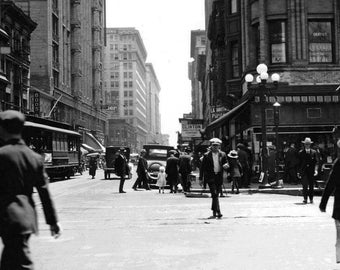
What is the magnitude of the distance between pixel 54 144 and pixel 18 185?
3110 cm

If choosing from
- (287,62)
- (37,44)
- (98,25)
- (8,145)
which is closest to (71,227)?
(8,145)

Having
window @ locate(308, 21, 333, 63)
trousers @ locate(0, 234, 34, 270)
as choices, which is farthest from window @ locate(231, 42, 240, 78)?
trousers @ locate(0, 234, 34, 270)

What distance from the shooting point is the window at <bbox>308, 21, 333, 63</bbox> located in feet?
88.4

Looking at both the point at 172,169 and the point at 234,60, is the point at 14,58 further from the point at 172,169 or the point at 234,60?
the point at 172,169

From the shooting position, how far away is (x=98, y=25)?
100625mm

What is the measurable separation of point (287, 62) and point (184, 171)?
9659 mm

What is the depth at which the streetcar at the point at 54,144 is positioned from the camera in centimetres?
3112

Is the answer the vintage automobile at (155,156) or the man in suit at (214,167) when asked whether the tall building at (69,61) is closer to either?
the vintage automobile at (155,156)

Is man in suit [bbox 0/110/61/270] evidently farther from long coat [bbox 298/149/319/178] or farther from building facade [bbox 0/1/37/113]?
Result: building facade [bbox 0/1/37/113]

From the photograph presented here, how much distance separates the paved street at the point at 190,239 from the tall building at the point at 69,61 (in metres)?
46.2

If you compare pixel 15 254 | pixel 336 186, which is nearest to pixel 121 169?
pixel 336 186

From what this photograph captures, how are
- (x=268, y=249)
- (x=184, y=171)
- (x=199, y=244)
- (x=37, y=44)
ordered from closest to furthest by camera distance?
1. (x=268, y=249)
2. (x=199, y=244)
3. (x=184, y=171)
4. (x=37, y=44)

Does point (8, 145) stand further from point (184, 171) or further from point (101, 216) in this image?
point (184, 171)

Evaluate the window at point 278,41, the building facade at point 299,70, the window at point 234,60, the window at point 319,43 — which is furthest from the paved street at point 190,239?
the window at point 234,60
